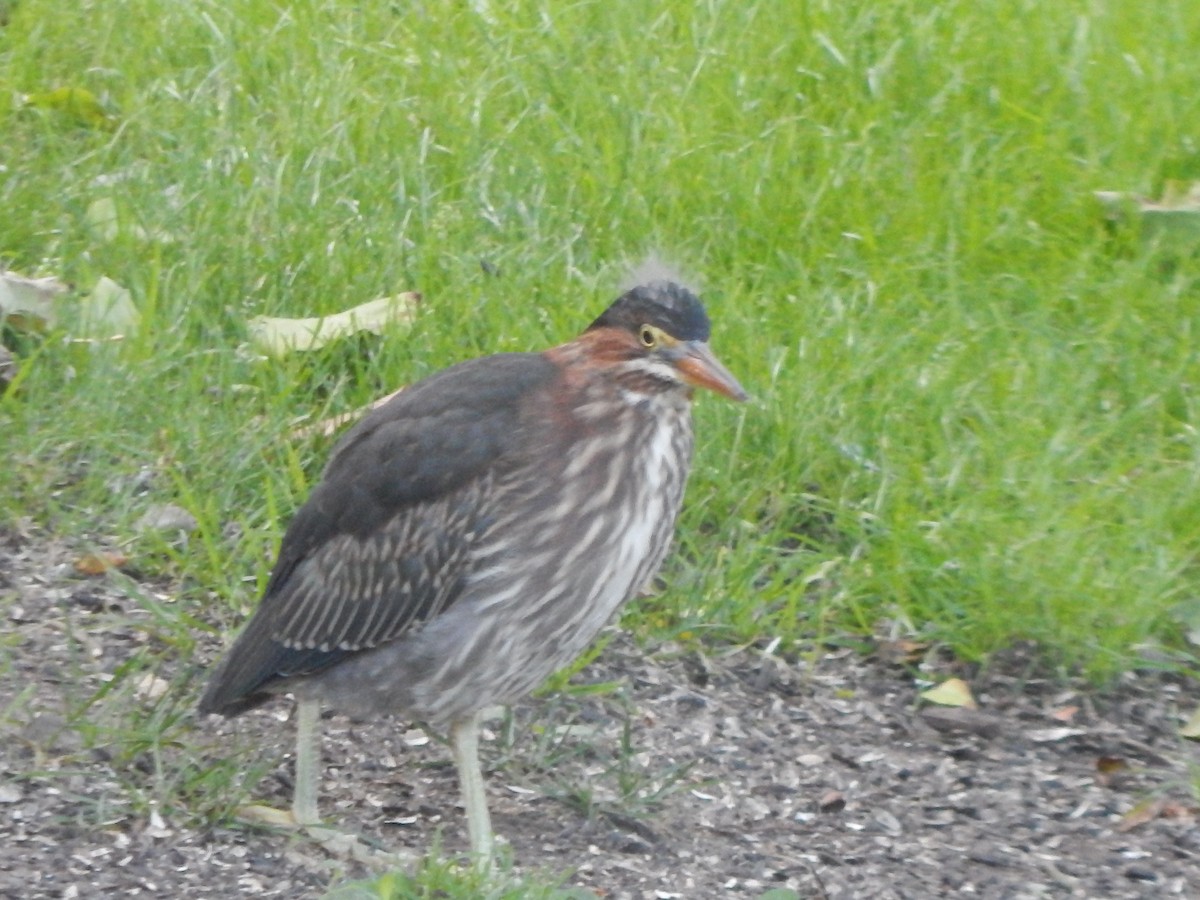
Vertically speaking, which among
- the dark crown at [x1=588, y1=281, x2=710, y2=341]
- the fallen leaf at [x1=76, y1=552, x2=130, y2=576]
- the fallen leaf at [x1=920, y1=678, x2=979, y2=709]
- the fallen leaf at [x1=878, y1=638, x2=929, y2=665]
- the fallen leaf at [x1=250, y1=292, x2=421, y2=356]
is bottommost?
the fallen leaf at [x1=920, y1=678, x2=979, y2=709]

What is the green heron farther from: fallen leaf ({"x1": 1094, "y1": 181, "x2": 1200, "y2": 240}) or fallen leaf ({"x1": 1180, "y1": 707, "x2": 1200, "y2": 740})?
fallen leaf ({"x1": 1094, "y1": 181, "x2": 1200, "y2": 240})

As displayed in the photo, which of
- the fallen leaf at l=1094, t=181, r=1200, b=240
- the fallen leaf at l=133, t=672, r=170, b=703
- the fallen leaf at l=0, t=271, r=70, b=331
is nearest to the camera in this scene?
the fallen leaf at l=133, t=672, r=170, b=703

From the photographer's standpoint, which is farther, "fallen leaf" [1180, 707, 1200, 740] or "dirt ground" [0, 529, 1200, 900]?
"fallen leaf" [1180, 707, 1200, 740]

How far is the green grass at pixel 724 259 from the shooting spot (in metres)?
5.16

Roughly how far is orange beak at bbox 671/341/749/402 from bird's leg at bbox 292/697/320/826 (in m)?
1.09

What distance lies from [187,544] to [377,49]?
2399 mm

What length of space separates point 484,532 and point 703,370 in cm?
57

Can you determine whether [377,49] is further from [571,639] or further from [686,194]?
[571,639]

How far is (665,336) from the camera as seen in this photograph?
4.30 metres

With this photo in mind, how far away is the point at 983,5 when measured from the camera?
6.93 metres

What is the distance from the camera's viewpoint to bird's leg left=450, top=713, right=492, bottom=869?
422 cm

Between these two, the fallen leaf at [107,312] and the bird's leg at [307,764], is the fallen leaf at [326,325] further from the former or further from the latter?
the bird's leg at [307,764]

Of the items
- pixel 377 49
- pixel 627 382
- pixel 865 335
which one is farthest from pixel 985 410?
pixel 377 49

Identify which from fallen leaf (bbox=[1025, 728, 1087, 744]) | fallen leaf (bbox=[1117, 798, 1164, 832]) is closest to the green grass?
fallen leaf (bbox=[1025, 728, 1087, 744])
